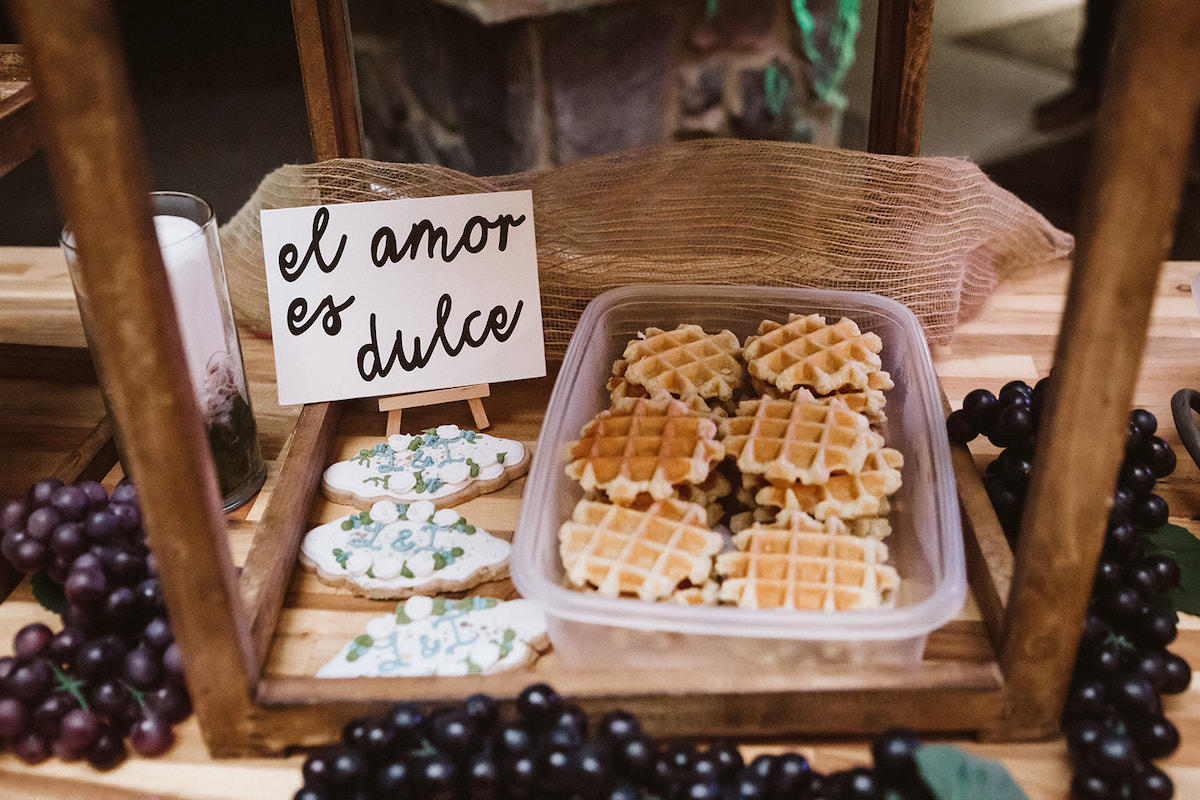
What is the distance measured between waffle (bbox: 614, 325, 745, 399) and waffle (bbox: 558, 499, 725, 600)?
0.62 ft

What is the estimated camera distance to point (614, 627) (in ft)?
2.51

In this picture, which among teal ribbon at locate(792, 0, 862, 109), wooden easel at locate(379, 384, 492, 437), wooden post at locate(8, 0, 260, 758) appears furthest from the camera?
teal ribbon at locate(792, 0, 862, 109)

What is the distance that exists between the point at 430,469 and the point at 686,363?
11.9 inches

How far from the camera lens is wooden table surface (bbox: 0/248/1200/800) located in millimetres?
753

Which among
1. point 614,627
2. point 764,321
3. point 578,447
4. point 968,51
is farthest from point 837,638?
point 968,51

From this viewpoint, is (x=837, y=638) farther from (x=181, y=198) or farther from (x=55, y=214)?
(x=55, y=214)

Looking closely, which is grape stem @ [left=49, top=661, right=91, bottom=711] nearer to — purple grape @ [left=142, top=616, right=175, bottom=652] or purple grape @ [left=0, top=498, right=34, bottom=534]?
purple grape @ [left=142, top=616, right=175, bottom=652]

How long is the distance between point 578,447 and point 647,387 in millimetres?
153

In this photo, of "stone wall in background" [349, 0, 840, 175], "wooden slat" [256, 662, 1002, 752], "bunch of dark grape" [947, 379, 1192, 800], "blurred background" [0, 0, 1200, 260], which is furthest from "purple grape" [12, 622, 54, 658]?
"stone wall in background" [349, 0, 840, 175]

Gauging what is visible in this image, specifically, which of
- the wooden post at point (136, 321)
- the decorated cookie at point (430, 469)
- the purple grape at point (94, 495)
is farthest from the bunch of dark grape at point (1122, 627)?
the purple grape at point (94, 495)

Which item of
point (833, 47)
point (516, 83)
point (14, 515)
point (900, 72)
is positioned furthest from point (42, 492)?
point (833, 47)

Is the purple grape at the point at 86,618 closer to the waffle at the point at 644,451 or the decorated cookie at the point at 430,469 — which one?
the decorated cookie at the point at 430,469

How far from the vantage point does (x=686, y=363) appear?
1066 mm

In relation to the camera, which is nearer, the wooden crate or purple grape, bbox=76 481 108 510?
the wooden crate
